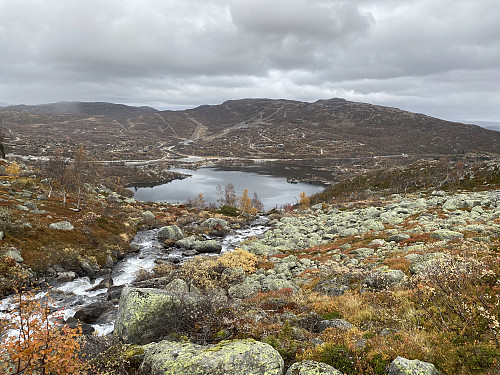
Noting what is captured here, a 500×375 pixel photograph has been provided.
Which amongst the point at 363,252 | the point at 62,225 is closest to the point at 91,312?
the point at 62,225

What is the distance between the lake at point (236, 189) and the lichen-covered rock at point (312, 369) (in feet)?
354

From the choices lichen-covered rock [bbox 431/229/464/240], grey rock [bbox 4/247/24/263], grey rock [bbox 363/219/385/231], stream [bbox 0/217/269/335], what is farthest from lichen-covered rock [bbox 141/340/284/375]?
grey rock [bbox 363/219/385/231]

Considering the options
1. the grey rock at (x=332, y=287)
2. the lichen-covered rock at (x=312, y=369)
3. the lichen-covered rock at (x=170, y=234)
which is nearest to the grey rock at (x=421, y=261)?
the grey rock at (x=332, y=287)

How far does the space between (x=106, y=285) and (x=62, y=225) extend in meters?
14.9

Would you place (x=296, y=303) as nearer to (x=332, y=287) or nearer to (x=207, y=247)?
(x=332, y=287)

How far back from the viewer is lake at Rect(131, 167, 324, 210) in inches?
5177

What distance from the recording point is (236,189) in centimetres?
15338

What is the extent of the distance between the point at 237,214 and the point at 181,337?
68.4m

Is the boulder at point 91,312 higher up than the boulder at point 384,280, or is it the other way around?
the boulder at point 384,280

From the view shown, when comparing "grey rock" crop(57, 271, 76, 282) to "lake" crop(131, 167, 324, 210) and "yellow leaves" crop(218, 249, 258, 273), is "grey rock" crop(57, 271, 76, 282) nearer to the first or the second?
"yellow leaves" crop(218, 249, 258, 273)

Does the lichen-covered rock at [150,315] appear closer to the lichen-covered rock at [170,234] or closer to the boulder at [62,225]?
the boulder at [62,225]

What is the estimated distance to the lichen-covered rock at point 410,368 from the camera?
5.96 metres

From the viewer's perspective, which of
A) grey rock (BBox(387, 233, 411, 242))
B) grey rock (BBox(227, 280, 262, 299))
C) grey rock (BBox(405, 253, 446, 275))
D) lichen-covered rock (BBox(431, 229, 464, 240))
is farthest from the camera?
grey rock (BBox(387, 233, 411, 242))

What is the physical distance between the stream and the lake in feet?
256
